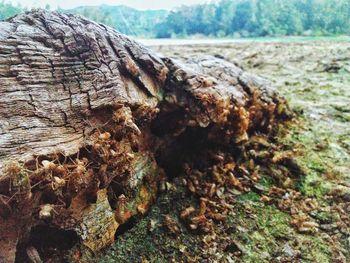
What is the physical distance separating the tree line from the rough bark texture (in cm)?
1702

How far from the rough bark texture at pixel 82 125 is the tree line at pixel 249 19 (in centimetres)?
1702

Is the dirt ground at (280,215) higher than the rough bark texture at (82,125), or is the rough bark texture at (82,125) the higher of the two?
the rough bark texture at (82,125)

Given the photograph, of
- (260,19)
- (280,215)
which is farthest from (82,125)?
(260,19)

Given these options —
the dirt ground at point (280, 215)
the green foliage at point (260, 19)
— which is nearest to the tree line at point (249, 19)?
the green foliage at point (260, 19)

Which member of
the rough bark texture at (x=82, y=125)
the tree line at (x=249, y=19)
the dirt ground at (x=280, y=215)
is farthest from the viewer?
the tree line at (x=249, y=19)

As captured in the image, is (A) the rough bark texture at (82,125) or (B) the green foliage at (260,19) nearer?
(A) the rough bark texture at (82,125)

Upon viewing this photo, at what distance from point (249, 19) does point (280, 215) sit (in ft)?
73.1

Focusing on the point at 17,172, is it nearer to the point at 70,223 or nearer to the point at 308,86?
the point at 70,223

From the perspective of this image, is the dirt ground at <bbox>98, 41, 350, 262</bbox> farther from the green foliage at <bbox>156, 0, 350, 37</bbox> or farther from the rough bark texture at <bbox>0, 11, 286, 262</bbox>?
the green foliage at <bbox>156, 0, 350, 37</bbox>

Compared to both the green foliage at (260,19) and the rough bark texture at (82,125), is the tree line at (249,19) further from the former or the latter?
the rough bark texture at (82,125)

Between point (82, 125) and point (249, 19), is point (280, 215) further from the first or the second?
point (249, 19)

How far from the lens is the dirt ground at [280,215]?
3701mm

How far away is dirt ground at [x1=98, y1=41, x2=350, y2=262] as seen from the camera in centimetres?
370

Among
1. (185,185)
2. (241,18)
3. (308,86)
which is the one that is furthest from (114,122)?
(241,18)
